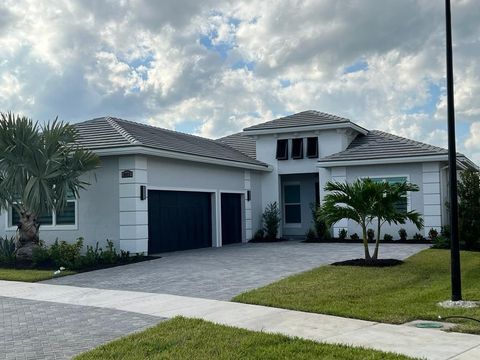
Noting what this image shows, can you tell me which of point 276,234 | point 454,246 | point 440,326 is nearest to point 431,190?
point 276,234

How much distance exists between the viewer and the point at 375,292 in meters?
10.9

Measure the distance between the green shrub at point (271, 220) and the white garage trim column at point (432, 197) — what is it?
6661 mm

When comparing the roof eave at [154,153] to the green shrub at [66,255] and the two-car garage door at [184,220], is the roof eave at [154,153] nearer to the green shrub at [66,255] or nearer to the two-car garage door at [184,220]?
Answer: the two-car garage door at [184,220]

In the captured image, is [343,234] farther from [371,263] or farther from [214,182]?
[371,263]

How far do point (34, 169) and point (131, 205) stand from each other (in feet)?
10.3

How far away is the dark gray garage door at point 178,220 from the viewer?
64.2 ft

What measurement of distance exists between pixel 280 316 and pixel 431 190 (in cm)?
1493

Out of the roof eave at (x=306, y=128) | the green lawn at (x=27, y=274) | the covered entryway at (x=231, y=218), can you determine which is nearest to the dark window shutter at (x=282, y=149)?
the roof eave at (x=306, y=128)

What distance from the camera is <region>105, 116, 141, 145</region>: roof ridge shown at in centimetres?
1819

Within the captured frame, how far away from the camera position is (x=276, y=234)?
1018 inches

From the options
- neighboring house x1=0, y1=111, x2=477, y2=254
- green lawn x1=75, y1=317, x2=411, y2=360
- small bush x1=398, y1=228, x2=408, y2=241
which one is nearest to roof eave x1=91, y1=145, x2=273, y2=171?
neighboring house x1=0, y1=111, x2=477, y2=254

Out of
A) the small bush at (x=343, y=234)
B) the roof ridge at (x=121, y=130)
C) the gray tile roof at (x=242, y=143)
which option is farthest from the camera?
the gray tile roof at (x=242, y=143)

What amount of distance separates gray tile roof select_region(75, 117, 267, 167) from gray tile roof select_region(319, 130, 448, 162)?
4.35 meters

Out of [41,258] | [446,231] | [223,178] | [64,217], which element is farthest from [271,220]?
[41,258]
